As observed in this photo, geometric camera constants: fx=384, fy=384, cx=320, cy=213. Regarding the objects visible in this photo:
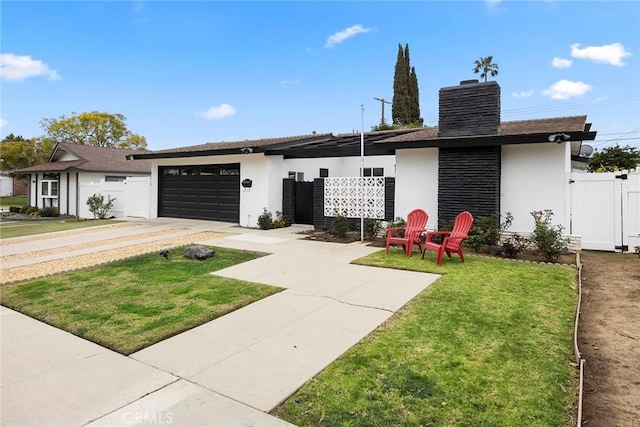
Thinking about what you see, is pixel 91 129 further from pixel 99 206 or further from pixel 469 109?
pixel 469 109

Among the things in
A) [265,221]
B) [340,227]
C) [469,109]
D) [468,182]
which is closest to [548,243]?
[468,182]

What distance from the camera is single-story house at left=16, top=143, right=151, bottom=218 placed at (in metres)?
20.7

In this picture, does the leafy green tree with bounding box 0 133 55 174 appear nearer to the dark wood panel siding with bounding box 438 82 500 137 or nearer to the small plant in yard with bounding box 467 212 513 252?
the dark wood panel siding with bounding box 438 82 500 137

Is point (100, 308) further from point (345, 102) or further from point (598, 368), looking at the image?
point (345, 102)

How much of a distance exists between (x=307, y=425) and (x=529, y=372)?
1910 millimetres

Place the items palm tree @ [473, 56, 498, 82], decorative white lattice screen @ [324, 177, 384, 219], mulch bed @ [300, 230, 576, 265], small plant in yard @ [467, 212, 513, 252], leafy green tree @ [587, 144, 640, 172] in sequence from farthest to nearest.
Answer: palm tree @ [473, 56, 498, 82], leafy green tree @ [587, 144, 640, 172], decorative white lattice screen @ [324, 177, 384, 219], small plant in yard @ [467, 212, 513, 252], mulch bed @ [300, 230, 576, 265]

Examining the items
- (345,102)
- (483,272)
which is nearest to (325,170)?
(345,102)

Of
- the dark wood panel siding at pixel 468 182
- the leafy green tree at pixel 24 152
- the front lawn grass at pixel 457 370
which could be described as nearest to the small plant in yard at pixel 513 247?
the dark wood panel siding at pixel 468 182

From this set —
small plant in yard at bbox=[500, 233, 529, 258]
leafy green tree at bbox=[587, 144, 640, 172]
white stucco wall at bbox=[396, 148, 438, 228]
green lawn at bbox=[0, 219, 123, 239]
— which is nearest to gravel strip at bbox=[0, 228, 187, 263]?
green lawn at bbox=[0, 219, 123, 239]

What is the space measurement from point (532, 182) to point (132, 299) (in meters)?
8.70

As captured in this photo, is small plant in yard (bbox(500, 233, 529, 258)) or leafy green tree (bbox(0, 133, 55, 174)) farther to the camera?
leafy green tree (bbox(0, 133, 55, 174))

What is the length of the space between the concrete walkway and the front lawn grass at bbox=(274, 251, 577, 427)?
0.73 feet

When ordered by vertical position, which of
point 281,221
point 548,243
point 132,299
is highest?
point 281,221

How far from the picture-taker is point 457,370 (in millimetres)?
3174
